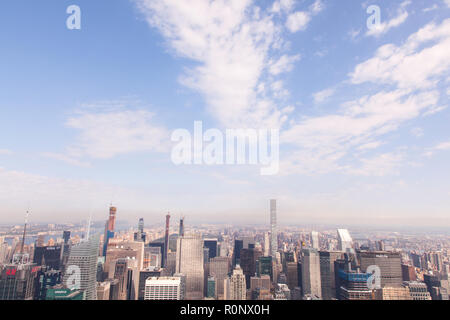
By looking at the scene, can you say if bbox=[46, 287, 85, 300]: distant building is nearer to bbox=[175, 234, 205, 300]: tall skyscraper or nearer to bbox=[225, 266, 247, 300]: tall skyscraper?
bbox=[175, 234, 205, 300]: tall skyscraper

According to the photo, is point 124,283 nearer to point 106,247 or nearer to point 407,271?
point 106,247

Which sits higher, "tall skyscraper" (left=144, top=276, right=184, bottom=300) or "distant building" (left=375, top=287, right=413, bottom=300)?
"distant building" (left=375, top=287, right=413, bottom=300)

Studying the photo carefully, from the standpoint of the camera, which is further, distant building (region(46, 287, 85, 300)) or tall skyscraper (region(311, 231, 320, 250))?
tall skyscraper (region(311, 231, 320, 250))

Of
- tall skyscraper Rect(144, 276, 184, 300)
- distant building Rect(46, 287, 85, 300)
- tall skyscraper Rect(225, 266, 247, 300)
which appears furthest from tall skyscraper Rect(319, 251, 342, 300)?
distant building Rect(46, 287, 85, 300)

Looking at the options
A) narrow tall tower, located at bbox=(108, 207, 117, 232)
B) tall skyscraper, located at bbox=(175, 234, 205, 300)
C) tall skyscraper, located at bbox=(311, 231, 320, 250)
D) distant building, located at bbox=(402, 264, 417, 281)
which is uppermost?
narrow tall tower, located at bbox=(108, 207, 117, 232)

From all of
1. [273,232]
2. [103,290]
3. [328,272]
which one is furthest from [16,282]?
[328,272]

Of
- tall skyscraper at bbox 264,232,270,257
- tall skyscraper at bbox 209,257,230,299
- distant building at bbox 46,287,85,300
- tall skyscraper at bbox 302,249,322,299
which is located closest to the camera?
distant building at bbox 46,287,85,300
